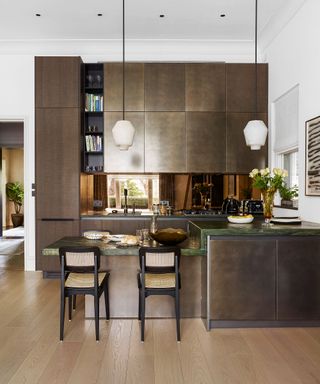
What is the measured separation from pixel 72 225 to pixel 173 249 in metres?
2.75

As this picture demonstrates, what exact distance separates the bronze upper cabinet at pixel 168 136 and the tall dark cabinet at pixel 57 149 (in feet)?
3.50

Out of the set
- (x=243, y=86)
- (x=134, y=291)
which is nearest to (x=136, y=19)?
(x=243, y=86)

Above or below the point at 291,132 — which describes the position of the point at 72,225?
below

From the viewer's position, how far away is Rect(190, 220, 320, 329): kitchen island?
3.52 meters

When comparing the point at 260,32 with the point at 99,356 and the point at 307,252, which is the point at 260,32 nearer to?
the point at 307,252

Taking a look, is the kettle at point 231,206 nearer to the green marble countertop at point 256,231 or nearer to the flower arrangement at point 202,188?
the flower arrangement at point 202,188

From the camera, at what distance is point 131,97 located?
5.84 meters

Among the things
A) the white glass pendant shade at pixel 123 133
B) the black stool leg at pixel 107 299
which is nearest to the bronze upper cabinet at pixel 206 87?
the white glass pendant shade at pixel 123 133

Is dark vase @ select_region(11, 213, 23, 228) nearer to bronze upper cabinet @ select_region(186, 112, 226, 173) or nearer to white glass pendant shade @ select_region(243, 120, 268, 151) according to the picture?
bronze upper cabinet @ select_region(186, 112, 226, 173)

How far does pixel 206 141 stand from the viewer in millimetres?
5855

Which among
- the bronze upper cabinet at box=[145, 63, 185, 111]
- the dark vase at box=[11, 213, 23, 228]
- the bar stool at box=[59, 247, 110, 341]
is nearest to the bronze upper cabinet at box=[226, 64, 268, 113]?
the bronze upper cabinet at box=[145, 63, 185, 111]

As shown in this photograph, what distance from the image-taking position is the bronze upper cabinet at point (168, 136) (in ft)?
19.2

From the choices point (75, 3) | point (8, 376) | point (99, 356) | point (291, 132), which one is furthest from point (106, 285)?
point (75, 3)

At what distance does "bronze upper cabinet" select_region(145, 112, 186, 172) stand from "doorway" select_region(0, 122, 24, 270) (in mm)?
2889
